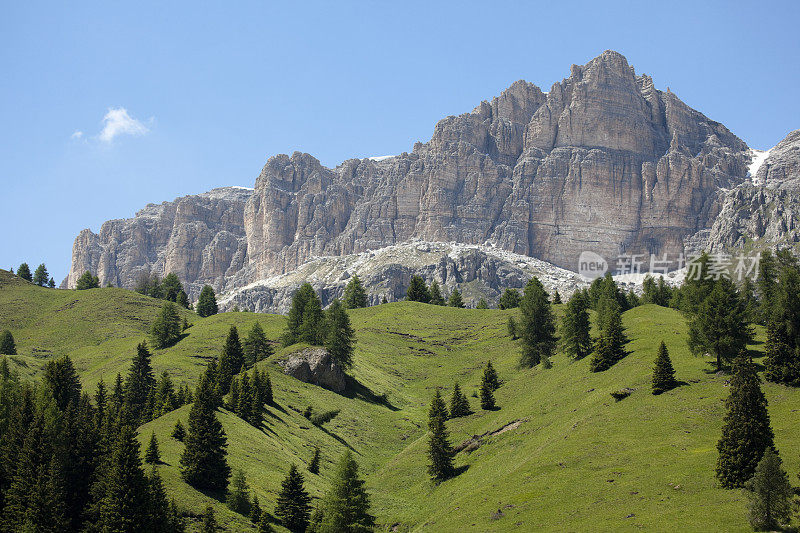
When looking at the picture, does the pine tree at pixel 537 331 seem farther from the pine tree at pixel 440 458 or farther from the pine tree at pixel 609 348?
the pine tree at pixel 440 458

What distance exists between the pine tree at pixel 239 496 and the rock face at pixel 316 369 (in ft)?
143

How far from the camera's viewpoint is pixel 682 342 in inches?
3435

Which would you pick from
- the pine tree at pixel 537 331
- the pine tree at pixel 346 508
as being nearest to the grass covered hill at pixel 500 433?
the pine tree at pixel 346 508

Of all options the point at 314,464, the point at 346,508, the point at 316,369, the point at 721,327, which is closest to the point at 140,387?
the point at 316,369

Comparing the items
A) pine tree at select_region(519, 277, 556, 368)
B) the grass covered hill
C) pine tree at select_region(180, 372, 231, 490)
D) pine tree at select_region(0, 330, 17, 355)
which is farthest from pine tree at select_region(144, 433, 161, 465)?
pine tree at select_region(0, 330, 17, 355)

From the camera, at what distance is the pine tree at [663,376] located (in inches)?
2724

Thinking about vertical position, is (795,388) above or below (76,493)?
above

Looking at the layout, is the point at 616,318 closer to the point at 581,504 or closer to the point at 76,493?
the point at 581,504

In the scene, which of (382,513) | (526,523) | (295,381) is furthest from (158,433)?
(526,523)

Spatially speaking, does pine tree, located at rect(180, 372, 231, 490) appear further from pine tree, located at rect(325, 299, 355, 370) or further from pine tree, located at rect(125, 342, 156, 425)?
pine tree, located at rect(325, 299, 355, 370)

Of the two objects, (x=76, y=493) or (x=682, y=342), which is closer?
(x=76, y=493)

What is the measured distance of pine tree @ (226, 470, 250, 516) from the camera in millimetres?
62344

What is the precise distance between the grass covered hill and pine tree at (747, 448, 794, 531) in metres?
1.96

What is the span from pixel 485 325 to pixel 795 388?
99.3m
